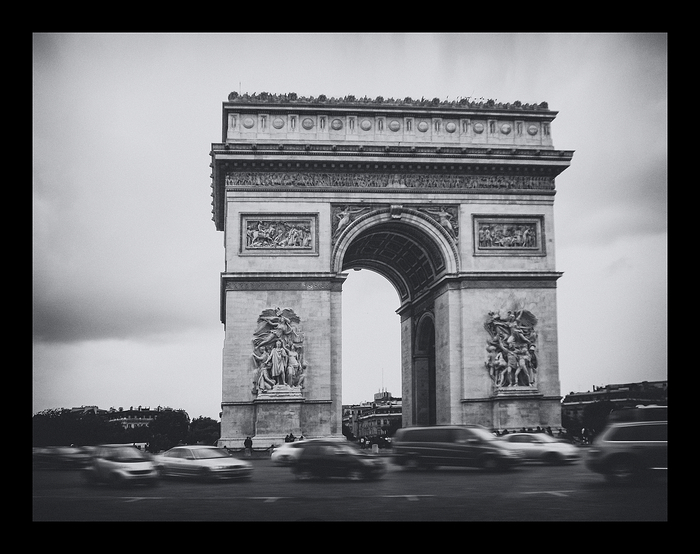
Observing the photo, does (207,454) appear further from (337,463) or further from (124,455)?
(337,463)

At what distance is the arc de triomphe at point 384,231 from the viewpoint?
114 feet

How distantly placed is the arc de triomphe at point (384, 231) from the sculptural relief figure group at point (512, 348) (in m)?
0.06

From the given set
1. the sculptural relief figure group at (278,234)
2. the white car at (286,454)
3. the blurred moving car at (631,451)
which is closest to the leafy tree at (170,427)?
the sculptural relief figure group at (278,234)

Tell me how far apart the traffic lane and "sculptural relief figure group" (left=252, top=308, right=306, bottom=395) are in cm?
1360

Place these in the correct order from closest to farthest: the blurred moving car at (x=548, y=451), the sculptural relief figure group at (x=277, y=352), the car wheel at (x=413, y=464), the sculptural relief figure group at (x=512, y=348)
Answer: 1. the car wheel at (x=413, y=464)
2. the blurred moving car at (x=548, y=451)
3. the sculptural relief figure group at (x=277, y=352)
4. the sculptural relief figure group at (x=512, y=348)

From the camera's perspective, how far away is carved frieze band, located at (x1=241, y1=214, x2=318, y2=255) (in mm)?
35562

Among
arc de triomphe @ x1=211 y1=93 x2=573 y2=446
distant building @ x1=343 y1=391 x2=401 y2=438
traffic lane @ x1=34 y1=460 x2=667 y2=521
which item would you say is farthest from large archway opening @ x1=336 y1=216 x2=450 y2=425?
distant building @ x1=343 y1=391 x2=401 y2=438

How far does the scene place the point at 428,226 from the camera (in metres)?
36.6

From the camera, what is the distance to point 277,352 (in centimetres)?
3428

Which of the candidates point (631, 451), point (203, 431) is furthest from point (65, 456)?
point (203, 431)

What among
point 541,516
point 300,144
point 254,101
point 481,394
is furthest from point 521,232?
point 541,516

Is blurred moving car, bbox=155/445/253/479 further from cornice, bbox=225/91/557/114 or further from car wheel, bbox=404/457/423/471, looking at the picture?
cornice, bbox=225/91/557/114

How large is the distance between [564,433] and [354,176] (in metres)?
13.8

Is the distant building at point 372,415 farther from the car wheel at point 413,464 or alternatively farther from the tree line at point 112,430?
the car wheel at point 413,464
